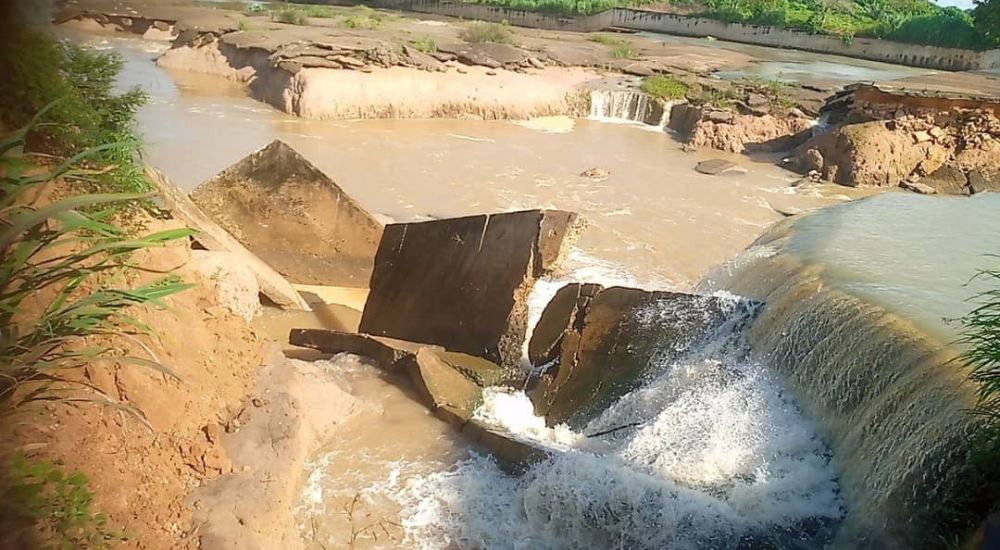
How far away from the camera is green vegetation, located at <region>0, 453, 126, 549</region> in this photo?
107 inches

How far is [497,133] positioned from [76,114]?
13.7 m

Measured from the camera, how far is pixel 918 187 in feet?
47.1

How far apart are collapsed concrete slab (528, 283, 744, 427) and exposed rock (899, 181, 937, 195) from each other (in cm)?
1015

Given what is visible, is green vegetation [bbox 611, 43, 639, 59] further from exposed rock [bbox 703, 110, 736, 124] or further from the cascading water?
the cascading water

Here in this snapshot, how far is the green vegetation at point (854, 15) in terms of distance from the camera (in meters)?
31.2

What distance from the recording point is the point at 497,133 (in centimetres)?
1798

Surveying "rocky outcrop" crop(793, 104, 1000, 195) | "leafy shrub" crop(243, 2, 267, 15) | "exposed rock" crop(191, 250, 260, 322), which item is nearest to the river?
"exposed rock" crop(191, 250, 260, 322)

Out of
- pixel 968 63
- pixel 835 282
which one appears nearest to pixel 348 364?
pixel 835 282

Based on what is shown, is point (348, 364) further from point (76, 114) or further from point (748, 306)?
point (748, 306)

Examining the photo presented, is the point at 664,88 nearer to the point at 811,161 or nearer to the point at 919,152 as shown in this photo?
the point at 811,161

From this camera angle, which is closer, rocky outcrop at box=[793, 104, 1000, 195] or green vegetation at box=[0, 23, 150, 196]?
green vegetation at box=[0, 23, 150, 196]

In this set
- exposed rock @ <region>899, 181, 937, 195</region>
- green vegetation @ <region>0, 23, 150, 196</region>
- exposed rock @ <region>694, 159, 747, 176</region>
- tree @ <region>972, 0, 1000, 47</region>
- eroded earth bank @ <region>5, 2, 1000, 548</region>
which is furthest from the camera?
tree @ <region>972, 0, 1000, 47</region>

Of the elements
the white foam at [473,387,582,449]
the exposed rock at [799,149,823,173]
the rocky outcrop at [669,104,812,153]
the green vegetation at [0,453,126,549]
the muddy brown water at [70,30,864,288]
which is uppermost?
the rocky outcrop at [669,104,812,153]

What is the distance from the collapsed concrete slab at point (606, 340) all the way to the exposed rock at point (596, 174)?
8.71 metres
